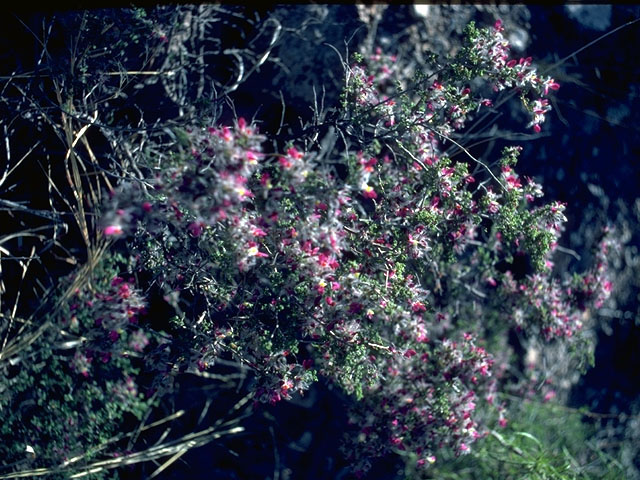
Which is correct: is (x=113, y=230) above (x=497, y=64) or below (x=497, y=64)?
below

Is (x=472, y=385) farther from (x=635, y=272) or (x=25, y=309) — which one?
(x=25, y=309)

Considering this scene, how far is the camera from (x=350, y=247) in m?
2.32

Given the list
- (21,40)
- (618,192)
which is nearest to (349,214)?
(21,40)

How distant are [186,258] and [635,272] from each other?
3216 mm

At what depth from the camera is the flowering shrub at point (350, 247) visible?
1892mm

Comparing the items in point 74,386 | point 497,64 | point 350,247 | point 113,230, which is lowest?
point 74,386

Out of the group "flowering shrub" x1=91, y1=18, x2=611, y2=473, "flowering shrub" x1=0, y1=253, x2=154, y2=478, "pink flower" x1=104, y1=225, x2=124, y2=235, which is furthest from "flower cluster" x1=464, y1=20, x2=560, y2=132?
"flowering shrub" x1=0, y1=253, x2=154, y2=478

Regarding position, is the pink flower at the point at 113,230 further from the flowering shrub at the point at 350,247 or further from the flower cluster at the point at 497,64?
the flower cluster at the point at 497,64

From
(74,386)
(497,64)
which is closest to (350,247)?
(497,64)

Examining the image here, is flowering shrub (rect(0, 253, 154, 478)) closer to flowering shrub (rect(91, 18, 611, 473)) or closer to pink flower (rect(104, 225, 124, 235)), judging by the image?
flowering shrub (rect(91, 18, 611, 473))

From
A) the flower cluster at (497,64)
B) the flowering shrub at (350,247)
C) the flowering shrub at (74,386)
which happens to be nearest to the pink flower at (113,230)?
the flowering shrub at (350,247)

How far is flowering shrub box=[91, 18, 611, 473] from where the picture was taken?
1.89 meters

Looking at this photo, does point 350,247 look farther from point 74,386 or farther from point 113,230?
point 74,386

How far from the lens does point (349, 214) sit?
2.22 m
